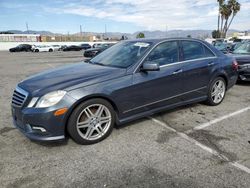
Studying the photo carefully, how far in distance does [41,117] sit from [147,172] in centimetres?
159

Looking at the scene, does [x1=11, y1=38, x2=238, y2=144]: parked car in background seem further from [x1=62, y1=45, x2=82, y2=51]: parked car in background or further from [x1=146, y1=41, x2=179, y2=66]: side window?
[x1=62, y1=45, x2=82, y2=51]: parked car in background

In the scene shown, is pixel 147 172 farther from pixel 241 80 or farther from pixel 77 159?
pixel 241 80

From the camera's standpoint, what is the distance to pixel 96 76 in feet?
11.7

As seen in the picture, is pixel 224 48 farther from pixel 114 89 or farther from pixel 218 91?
pixel 114 89

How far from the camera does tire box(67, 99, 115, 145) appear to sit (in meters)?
3.34

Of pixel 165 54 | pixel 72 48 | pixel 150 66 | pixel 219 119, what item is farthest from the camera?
pixel 72 48

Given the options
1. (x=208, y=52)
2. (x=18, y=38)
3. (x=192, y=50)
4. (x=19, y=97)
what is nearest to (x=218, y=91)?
(x=208, y=52)

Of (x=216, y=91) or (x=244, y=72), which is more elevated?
(x=244, y=72)

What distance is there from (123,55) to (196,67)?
1.55 metres

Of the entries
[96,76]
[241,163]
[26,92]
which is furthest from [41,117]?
[241,163]

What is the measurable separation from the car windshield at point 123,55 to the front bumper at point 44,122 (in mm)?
1279

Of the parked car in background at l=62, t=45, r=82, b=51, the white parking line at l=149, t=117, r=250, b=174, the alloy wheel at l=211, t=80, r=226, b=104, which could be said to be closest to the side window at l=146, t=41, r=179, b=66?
the white parking line at l=149, t=117, r=250, b=174

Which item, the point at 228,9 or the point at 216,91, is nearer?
the point at 216,91

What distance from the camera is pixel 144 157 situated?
3.19m
